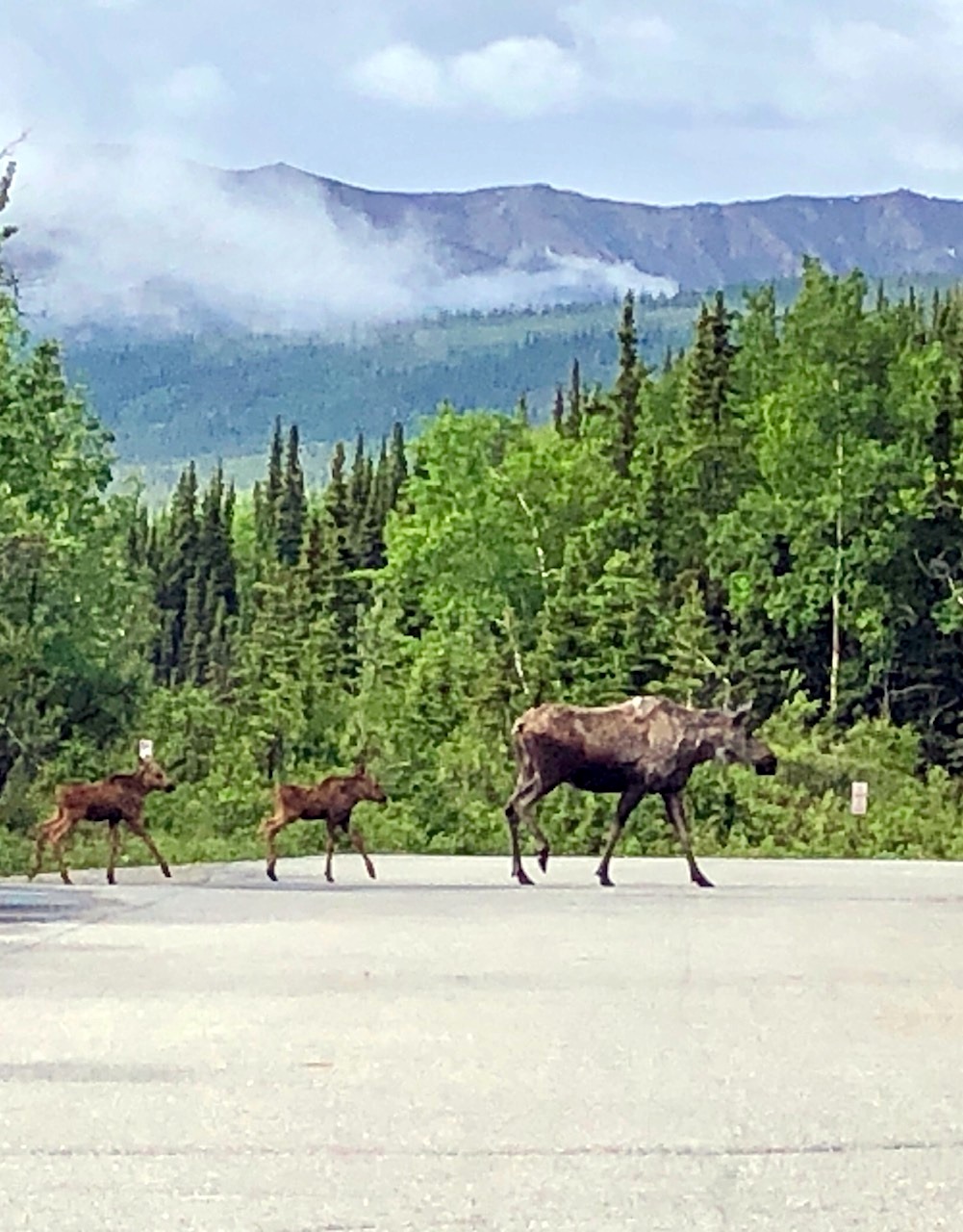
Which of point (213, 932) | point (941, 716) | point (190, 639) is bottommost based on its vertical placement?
point (190, 639)

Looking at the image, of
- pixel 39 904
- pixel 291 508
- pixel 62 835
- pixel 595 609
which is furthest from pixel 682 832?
pixel 291 508

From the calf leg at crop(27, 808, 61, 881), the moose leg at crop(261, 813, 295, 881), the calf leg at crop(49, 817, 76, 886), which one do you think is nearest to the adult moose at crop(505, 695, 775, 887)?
the moose leg at crop(261, 813, 295, 881)

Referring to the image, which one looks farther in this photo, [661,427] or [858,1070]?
[661,427]

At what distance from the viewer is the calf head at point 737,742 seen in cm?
2902

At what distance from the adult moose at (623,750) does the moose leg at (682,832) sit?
0.5 inches

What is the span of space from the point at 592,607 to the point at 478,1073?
5618 cm

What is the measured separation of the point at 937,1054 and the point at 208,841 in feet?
98.1

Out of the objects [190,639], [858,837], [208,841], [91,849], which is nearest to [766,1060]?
[91,849]

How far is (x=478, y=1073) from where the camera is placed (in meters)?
11.6

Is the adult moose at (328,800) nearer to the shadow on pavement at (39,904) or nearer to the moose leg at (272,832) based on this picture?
the moose leg at (272,832)

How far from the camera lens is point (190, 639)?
6201 inches

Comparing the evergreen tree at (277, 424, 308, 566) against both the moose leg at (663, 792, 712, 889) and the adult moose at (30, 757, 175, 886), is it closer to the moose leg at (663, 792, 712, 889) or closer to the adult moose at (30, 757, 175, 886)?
the adult moose at (30, 757, 175, 886)

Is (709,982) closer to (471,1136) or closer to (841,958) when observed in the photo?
(841,958)

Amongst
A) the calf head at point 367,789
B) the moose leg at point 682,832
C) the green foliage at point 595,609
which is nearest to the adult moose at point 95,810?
Answer: the calf head at point 367,789
